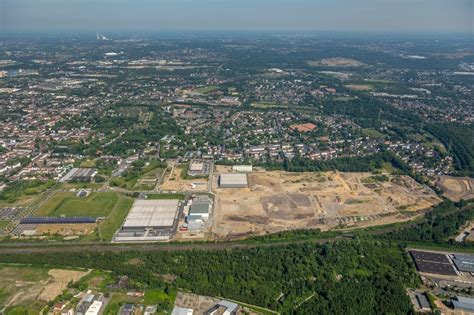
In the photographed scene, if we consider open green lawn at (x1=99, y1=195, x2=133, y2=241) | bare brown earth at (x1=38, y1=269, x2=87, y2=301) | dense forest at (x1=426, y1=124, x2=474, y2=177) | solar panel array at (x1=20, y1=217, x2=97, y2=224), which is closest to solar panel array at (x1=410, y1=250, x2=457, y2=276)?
dense forest at (x1=426, y1=124, x2=474, y2=177)

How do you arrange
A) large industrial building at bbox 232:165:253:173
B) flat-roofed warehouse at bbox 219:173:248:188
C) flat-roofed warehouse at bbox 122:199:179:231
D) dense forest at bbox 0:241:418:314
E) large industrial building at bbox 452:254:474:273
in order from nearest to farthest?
1. dense forest at bbox 0:241:418:314
2. large industrial building at bbox 452:254:474:273
3. flat-roofed warehouse at bbox 122:199:179:231
4. flat-roofed warehouse at bbox 219:173:248:188
5. large industrial building at bbox 232:165:253:173

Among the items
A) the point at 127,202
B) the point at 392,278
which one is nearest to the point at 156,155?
the point at 127,202

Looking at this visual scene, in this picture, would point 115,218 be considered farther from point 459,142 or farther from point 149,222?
point 459,142

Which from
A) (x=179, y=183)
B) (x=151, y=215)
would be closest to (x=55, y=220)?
(x=151, y=215)

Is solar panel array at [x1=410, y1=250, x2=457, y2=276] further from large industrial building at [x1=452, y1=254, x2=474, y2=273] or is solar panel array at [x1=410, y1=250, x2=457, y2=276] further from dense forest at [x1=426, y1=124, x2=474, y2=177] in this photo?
dense forest at [x1=426, y1=124, x2=474, y2=177]

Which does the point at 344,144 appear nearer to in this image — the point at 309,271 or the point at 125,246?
the point at 309,271
